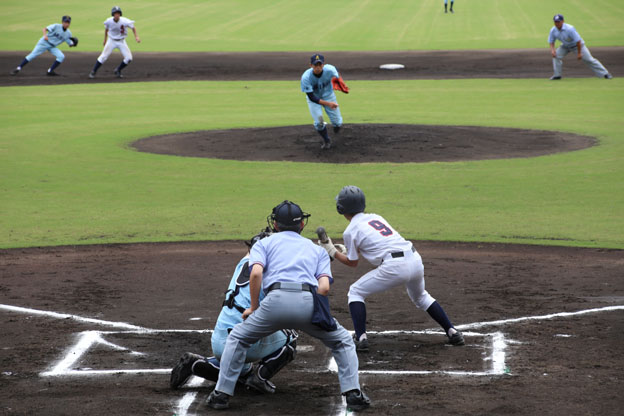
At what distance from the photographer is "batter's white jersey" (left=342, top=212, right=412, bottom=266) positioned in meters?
7.79

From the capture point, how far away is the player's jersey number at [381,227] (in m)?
7.88

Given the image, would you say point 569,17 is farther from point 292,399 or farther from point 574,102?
point 292,399

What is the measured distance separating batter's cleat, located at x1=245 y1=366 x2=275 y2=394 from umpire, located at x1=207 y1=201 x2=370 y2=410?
379mm

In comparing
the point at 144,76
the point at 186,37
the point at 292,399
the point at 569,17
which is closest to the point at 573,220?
the point at 292,399

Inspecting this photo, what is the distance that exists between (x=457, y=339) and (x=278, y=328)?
2264 millimetres

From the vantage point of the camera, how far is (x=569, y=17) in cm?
5897

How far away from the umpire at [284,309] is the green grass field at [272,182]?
6.67 meters

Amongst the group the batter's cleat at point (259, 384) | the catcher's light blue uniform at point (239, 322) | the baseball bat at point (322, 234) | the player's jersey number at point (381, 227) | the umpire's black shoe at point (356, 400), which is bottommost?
the batter's cleat at point (259, 384)

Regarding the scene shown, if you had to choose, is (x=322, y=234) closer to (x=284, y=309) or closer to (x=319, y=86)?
(x=284, y=309)

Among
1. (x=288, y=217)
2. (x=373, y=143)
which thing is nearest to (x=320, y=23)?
(x=373, y=143)

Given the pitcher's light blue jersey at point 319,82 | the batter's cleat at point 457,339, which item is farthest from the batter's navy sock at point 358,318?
the pitcher's light blue jersey at point 319,82

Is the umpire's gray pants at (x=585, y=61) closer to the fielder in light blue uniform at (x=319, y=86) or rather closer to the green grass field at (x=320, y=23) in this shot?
the green grass field at (x=320, y=23)

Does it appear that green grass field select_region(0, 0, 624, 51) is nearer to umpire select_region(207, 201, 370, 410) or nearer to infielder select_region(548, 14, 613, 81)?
infielder select_region(548, 14, 613, 81)

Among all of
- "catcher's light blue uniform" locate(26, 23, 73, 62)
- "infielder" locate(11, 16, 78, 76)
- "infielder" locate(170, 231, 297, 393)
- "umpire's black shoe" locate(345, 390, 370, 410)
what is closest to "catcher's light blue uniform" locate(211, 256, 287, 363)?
"infielder" locate(170, 231, 297, 393)
